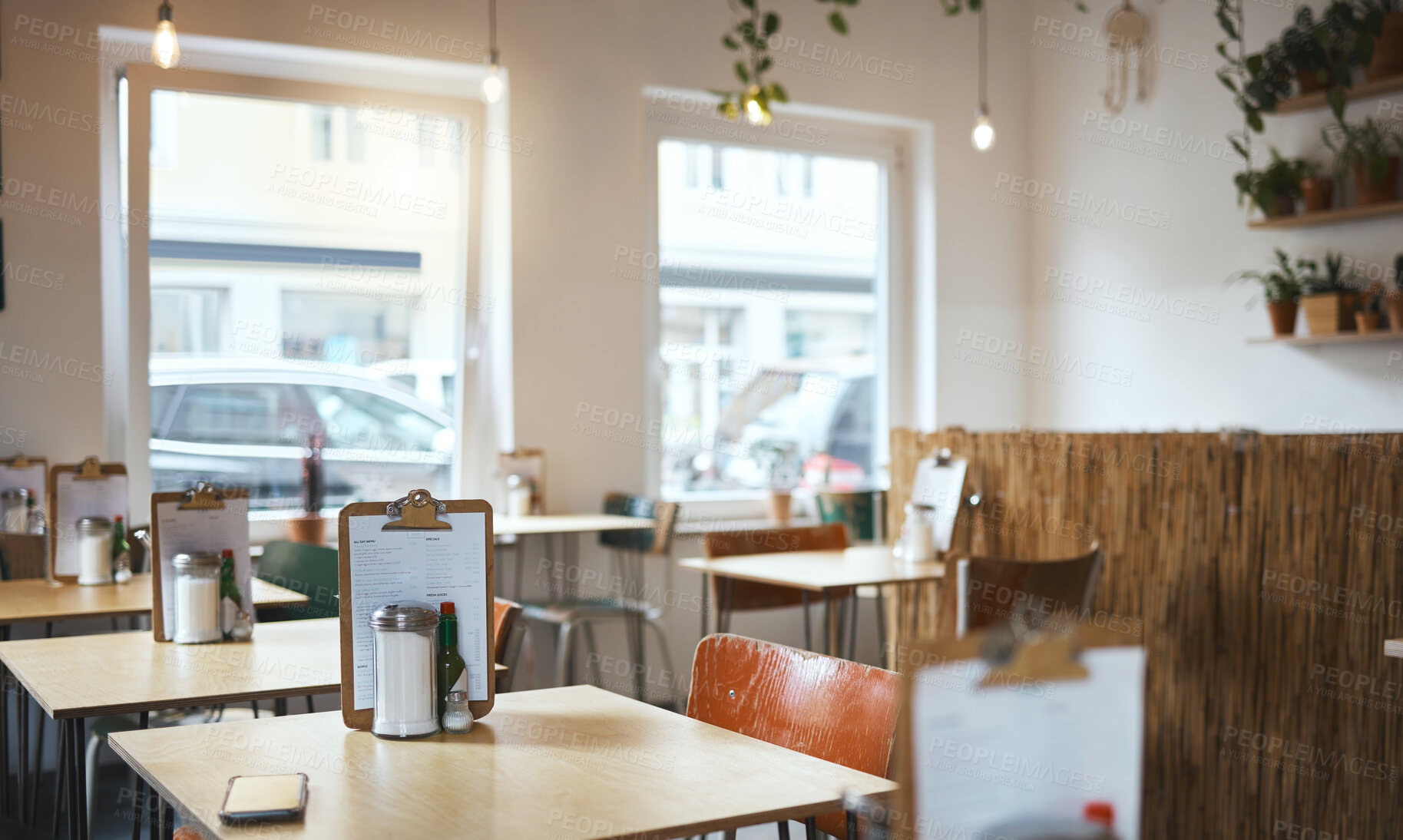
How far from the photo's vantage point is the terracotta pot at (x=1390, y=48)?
4.42 m

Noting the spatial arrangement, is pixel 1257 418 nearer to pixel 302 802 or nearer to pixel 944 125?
pixel 944 125

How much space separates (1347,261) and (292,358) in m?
4.01

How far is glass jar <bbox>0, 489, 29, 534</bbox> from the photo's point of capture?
143 inches

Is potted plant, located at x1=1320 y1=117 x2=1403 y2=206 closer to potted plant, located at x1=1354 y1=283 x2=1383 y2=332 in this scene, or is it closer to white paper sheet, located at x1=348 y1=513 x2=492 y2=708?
potted plant, located at x1=1354 y1=283 x2=1383 y2=332

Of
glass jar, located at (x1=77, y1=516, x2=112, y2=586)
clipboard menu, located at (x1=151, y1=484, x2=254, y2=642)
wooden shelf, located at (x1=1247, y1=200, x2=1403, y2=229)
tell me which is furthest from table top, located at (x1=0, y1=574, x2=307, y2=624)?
wooden shelf, located at (x1=1247, y1=200, x2=1403, y2=229)

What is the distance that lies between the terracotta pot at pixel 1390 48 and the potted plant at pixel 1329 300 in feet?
2.24

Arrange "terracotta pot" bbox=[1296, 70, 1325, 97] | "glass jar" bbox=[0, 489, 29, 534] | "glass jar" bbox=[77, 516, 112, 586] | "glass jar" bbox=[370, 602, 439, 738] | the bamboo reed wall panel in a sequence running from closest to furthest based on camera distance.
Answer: "glass jar" bbox=[370, 602, 439, 738] → the bamboo reed wall panel → "glass jar" bbox=[77, 516, 112, 586] → "glass jar" bbox=[0, 489, 29, 534] → "terracotta pot" bbox=[1296, 70, 1325, 97]

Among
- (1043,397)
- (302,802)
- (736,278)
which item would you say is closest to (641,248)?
(736,278)

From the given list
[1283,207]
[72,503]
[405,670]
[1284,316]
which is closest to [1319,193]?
[1283,207]

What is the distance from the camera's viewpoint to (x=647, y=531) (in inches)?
181

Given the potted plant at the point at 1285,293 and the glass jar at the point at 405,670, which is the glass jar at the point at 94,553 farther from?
the potted plant at the point at 1285,293

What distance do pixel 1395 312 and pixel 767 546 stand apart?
2.36 metres

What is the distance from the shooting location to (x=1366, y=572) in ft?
9.45

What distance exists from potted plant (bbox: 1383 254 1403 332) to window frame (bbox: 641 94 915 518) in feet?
6.53
